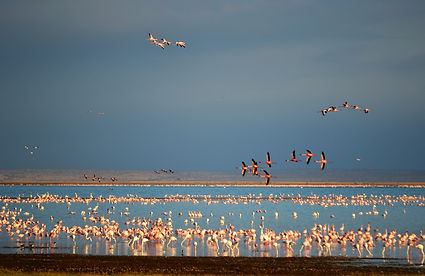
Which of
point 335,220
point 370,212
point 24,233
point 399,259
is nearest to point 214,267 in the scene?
point 399,259

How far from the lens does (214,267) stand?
3941 centimetres

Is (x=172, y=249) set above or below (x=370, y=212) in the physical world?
below

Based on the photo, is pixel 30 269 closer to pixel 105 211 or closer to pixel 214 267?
pixel 214 267

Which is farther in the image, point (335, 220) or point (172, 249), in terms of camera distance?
point (335, 220)

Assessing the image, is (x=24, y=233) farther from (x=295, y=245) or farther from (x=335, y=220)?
(x=335, y=220)

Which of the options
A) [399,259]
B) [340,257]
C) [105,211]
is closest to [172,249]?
[340,257]

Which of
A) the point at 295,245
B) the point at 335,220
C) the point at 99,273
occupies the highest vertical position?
the point at 335,220

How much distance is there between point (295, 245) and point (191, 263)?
1280 centimetres

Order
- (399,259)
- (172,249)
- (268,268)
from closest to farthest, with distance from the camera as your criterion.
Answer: (268,268) → (399,259) → (172,249)

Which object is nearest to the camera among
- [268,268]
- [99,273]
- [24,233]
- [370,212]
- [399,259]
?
[99,273]

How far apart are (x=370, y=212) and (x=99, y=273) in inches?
2574

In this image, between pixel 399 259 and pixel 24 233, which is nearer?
pixel 399 259

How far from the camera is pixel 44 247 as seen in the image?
49594 mm

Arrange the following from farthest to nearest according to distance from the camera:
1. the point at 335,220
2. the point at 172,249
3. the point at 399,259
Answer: the point at 335,220 → the point at 172,249 → the point at 399,259
